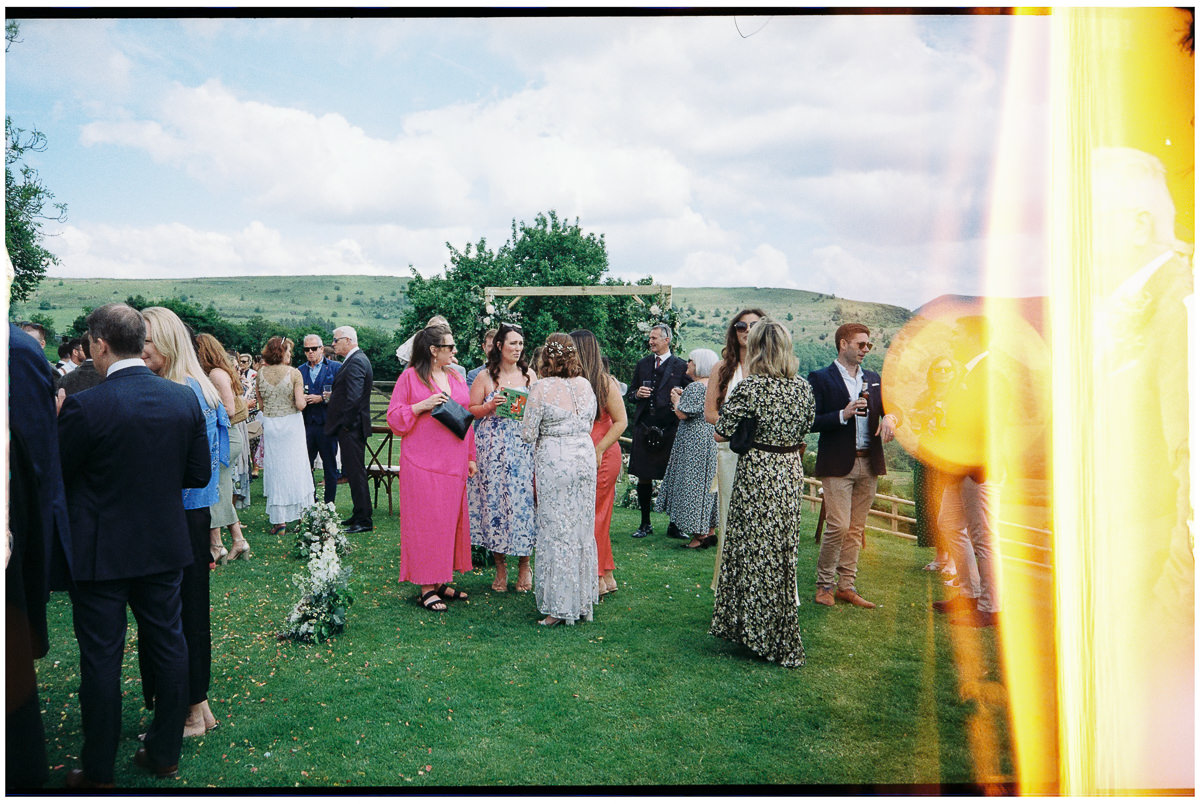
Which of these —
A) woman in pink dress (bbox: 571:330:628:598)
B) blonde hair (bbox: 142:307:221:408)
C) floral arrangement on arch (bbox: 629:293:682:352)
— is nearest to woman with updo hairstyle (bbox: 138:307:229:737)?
blonde hair (bbox: 142:307:221:408)

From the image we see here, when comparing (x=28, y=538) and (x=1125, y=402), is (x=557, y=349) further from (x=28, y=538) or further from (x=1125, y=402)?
(x=1125, y=402)

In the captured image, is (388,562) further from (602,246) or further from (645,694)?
(602,246)

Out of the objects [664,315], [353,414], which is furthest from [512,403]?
[664,315]

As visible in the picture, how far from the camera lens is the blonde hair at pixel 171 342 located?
142 inches

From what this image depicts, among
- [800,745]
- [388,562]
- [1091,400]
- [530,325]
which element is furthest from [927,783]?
[530,325]

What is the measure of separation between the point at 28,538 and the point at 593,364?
363 cm

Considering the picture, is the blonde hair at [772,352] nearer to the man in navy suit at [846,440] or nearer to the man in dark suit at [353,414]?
the man in navy suit at [846,440]

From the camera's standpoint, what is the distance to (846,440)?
18.0 feet

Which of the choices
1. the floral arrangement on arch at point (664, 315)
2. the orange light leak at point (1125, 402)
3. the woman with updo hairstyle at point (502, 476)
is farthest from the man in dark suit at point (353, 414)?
the orange light leak at point (1125, 402)

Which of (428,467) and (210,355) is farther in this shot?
(210,355)

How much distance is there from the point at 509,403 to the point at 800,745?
10.4 ft

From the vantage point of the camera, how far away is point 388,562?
6.92 meters

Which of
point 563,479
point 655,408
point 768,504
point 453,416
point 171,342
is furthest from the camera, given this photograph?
point 655,408

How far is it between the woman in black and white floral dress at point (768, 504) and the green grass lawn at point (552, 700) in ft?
0.75
